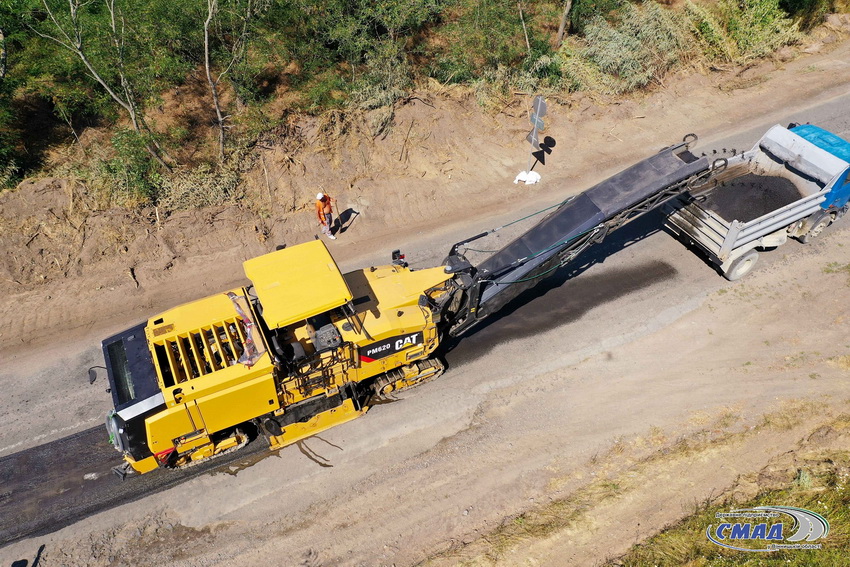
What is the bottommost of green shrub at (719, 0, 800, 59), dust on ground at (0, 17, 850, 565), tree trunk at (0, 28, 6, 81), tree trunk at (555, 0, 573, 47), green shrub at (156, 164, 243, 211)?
dust on ground at (0, 17, 850, 565)

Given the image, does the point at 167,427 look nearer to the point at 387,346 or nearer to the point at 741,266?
the point at 387,346

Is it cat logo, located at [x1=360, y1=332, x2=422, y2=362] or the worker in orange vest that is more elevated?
the worker in orange vest

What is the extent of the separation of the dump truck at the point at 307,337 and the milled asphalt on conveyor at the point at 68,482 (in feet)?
1.03

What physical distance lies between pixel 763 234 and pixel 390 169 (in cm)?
935

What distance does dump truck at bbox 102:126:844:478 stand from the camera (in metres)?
8.48

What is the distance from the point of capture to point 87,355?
1148 centimetres

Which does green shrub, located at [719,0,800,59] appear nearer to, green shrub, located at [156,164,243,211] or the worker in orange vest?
the worker in orange vest

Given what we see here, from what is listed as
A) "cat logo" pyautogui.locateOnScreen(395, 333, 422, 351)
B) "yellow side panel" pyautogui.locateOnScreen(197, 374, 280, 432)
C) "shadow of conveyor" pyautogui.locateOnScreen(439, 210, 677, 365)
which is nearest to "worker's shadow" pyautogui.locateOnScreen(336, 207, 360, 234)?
"shadow of conveyor" pyautogui.locateOnScreen(439, 210, 677, 365)

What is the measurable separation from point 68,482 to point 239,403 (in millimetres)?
3430

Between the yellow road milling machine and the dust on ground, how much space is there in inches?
29.9

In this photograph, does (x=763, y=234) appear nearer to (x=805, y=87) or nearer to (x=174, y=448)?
(x=805, y=87)

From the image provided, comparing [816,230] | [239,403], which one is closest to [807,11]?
[816,230]

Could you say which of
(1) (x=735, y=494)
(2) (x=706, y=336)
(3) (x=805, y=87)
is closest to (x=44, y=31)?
(2) (x=706, y=336)

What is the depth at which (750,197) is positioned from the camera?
12344mm
